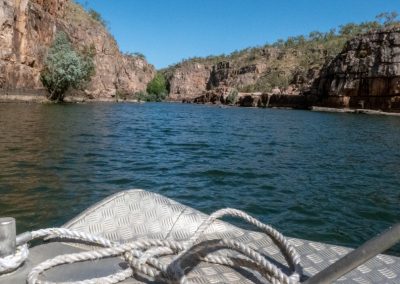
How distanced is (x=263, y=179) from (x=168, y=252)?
7501mm

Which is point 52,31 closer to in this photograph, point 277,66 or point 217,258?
point 217,258

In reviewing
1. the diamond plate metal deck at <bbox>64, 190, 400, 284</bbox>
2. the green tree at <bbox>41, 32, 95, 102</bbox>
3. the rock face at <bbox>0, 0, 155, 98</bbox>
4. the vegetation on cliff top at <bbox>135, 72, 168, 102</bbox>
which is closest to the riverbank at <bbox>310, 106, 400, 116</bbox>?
the green tree at <bbox>41, 32, 95, 102</bbox>

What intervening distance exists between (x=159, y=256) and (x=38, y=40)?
6150 cm

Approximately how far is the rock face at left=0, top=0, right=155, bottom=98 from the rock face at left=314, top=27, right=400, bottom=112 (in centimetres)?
4608

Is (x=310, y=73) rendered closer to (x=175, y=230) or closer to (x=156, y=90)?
(x=156, y=90)

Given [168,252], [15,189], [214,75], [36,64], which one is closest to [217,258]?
[168,252]

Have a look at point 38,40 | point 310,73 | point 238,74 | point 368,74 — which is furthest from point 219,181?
point 238,74

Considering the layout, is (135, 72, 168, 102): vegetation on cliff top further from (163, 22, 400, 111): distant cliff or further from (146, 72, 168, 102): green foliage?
(163, 22, 400, 111): distant cliff

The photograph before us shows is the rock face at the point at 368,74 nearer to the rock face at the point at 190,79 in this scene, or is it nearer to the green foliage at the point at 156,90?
the green foliage at the point at 156,90

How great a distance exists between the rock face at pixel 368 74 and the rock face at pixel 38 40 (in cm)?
4608

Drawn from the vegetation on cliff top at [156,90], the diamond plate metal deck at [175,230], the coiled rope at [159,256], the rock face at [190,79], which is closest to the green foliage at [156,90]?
the vegetation on cliff top at [156,90]

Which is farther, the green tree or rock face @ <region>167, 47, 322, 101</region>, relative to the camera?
rock face @ <region>167, 47, 322, 101</region>

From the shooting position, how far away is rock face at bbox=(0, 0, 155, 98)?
48.5 metres

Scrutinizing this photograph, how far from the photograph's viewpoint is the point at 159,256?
8.25ft
